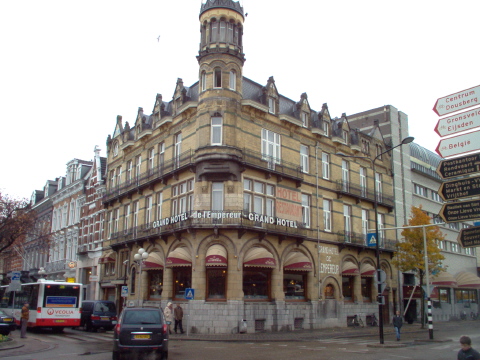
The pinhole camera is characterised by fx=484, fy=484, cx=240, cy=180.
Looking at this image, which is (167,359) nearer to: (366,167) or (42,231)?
(366,167)

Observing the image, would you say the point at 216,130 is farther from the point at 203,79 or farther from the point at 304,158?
the point at 304,158

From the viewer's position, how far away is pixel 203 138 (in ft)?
101

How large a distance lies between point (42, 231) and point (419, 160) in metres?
38.7

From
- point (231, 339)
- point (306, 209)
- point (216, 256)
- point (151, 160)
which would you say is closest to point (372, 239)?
point (231, 339)

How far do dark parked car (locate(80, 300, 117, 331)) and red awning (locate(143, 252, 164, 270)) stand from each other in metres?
3.54

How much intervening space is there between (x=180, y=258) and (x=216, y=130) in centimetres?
836

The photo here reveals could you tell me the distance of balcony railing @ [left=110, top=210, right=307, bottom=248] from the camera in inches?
1141

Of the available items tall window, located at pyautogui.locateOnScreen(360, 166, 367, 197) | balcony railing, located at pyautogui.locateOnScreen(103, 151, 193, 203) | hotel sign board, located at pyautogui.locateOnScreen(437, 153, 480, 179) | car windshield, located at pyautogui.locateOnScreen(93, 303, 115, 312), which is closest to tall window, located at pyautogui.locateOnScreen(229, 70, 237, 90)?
balcony railing, located at pyautogui.locateOnScreen(103, 151, 193, 203)

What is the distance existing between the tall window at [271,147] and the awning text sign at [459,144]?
2136cm

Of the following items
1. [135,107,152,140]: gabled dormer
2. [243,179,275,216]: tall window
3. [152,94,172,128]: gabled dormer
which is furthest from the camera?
[135,107,152,140]: gabled dormer

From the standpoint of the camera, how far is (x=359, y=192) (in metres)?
40.0

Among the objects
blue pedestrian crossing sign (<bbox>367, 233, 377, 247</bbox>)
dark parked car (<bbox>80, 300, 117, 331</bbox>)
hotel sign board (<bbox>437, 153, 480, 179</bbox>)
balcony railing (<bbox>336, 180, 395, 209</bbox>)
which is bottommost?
dark parked car (<bbox>80, 300, 117, 331</bbox>)

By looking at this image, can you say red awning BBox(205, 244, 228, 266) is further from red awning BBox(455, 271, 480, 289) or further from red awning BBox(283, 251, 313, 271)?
red awning BBox(455, 271, 480, 289)

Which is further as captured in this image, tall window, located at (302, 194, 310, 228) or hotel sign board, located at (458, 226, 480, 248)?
tall window, located at (302, 194, 310, 228)
